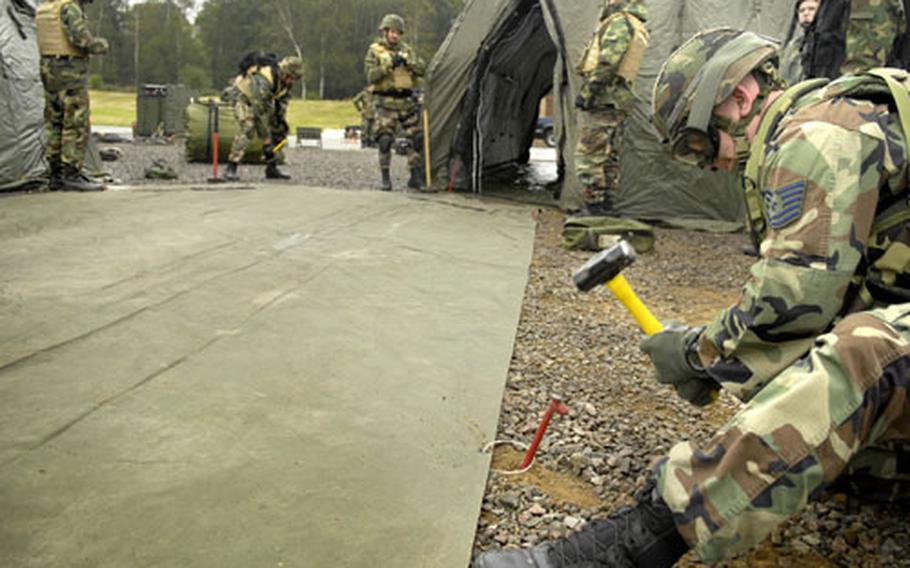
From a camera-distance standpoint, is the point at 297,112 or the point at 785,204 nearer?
the point at 785,204

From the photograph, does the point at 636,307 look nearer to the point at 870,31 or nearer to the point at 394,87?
the point at 870,31

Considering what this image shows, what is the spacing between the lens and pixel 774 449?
52.0 inches

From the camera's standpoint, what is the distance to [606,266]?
2.05m

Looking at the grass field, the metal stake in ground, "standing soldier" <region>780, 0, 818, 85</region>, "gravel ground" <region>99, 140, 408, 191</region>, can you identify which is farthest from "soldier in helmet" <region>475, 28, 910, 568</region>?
the grass field

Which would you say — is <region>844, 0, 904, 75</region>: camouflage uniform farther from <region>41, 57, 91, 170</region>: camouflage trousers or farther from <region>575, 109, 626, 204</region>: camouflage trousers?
<region>41, 57, 91, 170</region>: camouflage trousers

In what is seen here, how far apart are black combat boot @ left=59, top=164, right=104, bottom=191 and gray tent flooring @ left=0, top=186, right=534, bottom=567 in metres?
2.10

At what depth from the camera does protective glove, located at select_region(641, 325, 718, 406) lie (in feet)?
6.24

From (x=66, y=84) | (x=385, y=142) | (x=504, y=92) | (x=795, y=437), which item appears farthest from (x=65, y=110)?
(x=795, y=437)

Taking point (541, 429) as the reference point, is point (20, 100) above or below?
above

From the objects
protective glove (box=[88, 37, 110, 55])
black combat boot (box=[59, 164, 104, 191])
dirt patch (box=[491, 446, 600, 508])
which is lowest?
dirt patch (box=[491, 446, 600, 508])

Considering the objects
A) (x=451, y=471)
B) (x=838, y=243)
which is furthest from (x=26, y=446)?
(x=838, y=243)

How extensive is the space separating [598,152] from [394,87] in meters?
2.66

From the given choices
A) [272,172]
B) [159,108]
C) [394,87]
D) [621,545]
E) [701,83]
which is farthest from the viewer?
[159,108]

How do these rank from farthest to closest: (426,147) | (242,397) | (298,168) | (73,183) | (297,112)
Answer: (297,112) < (298,168) < (426,147) < (73,183) < (242,397)
